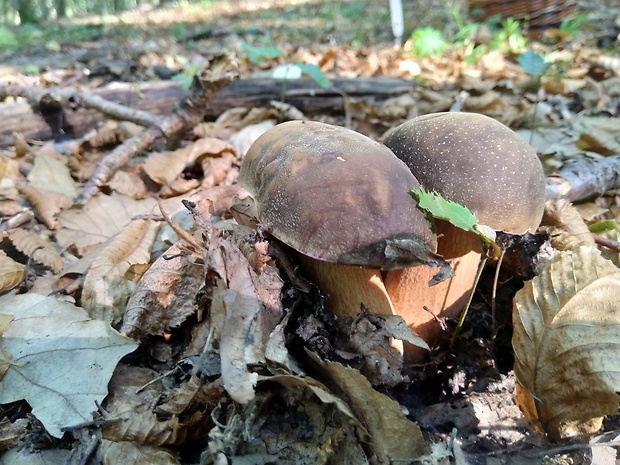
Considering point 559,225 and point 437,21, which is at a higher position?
point 437,21

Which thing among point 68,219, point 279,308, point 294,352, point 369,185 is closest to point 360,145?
point 369,185

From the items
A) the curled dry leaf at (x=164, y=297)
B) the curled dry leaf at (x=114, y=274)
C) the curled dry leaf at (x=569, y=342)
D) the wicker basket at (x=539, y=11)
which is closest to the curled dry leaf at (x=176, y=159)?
the curled dry leaf at (x=114, y=274)

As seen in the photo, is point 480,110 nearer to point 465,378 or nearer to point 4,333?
point 465,378

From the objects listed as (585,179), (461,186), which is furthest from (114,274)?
(585,179)

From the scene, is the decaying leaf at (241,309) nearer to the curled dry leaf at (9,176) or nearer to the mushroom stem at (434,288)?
the mushroom stem at (434,288)

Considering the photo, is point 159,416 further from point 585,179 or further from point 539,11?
point 539,11
